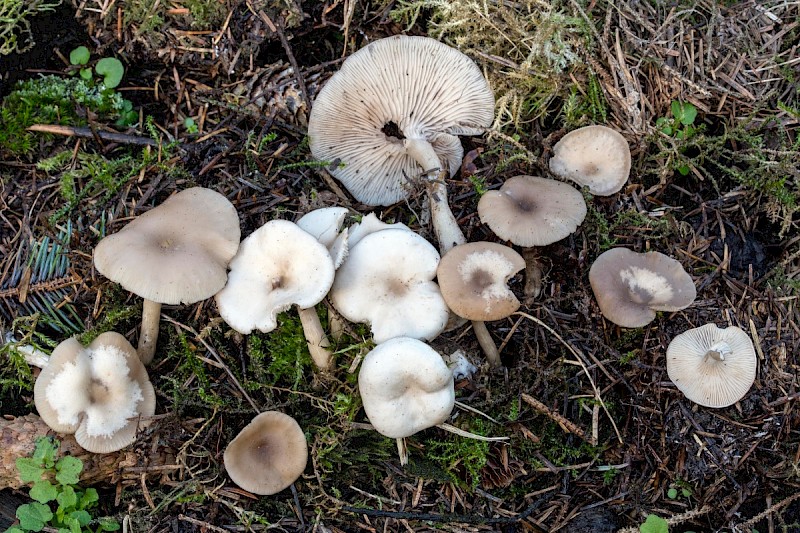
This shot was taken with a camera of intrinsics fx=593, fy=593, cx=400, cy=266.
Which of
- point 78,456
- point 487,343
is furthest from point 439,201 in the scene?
point 78,456

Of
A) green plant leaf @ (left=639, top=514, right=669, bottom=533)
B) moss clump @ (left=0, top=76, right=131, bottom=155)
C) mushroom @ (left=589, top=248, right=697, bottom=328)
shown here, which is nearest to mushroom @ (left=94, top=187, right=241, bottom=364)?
moss clump @ (left=0, top=76, right=131, bottom=155)

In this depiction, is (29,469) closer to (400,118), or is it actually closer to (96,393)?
(96,393)

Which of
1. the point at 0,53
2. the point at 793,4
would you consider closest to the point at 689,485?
the point at 793,4

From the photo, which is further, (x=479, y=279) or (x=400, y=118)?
(x=400, y=118)

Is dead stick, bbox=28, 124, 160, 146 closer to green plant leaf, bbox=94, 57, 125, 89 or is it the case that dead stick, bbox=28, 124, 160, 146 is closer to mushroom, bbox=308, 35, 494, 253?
green plant leaf, bbox=94, 57, 125, 89

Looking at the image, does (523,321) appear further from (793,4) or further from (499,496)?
(793,4)

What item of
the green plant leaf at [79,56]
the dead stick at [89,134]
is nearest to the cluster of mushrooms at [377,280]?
the dead stick at [89,134]
